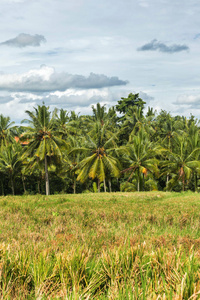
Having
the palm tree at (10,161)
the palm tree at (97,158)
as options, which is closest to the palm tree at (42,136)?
the palm tree at (97,158)

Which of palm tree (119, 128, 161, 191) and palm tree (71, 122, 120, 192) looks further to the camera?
palm tree (119, 128, 161, 191)

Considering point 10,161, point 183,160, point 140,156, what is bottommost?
point 183,160

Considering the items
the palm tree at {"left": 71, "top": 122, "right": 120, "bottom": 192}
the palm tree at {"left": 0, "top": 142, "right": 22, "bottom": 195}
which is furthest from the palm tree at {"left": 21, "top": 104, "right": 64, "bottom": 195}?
the palm tree at {"left": 0, "top": 142, "right": 22, "bottom": 195}

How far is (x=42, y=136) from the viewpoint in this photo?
30203mm

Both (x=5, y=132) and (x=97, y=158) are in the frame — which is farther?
(x=5, y=132)

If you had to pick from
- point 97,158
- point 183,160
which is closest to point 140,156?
point 183,160

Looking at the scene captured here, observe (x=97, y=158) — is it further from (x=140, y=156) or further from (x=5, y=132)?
(x=5, y=132)

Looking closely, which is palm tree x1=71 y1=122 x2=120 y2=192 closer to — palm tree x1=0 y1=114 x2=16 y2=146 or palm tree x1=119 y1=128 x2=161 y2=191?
palm tree x1=119 y1=128 x2=161 y2=191

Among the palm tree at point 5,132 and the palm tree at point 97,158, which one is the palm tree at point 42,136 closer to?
the palm tree at point 97,158

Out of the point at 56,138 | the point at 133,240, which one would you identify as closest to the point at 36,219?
the point at 133,240

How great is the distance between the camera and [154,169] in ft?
98.9

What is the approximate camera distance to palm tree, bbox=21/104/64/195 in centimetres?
2922

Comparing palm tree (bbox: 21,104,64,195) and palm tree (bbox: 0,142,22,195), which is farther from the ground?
palm tree (bbox: 21,104,64,195)

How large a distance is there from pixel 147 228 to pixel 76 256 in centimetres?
457
